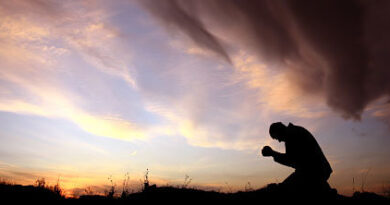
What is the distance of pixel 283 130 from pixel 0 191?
7.11 metres

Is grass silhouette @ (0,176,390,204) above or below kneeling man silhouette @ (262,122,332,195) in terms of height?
below

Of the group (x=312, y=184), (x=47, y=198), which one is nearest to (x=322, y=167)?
(x=312, y=184)

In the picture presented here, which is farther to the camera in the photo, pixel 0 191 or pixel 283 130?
pixel 0 191

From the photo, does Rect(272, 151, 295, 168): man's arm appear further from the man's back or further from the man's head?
the man's head

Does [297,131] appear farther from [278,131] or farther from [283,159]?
[283,159]

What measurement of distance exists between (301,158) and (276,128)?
0.77 m

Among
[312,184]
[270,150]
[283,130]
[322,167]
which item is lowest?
[312,184]

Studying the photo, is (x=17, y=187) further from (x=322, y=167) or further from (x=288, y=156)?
(x=322, y=167)

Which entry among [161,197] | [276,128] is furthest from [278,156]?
[161,197]

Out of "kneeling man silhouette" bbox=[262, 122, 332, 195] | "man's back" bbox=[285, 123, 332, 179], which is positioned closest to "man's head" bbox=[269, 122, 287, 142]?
"kneeling man silhouette" bbox=[262, 122, 332, 195]

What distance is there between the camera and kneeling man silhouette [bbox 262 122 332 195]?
509 cm

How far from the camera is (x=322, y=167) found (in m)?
5.18

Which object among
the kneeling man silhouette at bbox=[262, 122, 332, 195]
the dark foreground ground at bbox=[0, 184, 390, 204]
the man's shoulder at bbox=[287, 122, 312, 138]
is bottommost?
the dark foreground ground at bbox=[0, 184, 390, 204]

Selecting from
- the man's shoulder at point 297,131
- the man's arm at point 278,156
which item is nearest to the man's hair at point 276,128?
the man's shoulder at point 297,131
